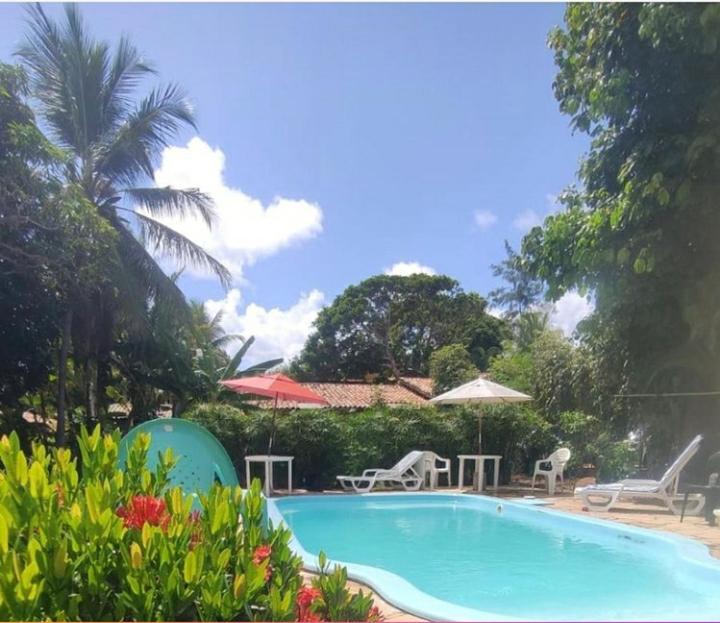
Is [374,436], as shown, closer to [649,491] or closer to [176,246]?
[649,491]

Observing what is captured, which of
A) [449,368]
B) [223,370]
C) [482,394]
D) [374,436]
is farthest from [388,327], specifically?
[482,394]

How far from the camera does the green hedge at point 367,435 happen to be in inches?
550

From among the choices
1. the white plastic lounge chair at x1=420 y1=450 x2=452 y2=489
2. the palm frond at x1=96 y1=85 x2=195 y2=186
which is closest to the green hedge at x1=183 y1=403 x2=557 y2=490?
the white plastic lounge chair at x1=420 y1=450 x2=452 y2=489

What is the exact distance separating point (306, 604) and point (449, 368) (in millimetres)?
27974

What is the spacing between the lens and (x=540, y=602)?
577cm

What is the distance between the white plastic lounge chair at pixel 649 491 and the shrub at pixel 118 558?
371 inches

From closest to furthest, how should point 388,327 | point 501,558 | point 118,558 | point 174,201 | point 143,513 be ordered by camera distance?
point 118,558, point 143,513, point 501,558, point 174,201, point 388,327

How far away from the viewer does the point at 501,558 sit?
26.3ft

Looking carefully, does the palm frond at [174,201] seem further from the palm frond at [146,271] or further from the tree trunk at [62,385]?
the tree trunk at [62,385]

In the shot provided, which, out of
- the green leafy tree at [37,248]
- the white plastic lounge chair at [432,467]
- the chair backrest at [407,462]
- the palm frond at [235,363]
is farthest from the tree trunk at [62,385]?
the palm frond at [235,363]

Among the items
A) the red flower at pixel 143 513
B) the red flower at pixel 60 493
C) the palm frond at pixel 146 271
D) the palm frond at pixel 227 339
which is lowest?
the red flower at pixel 143 513

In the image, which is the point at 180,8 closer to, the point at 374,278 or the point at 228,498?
the point at 228,498

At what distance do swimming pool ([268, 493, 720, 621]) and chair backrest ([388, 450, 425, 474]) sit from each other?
3.02ft

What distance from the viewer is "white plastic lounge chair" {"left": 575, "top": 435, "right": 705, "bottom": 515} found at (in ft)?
32.5
